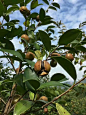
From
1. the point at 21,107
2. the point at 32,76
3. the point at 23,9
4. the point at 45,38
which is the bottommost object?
the point at 21,107

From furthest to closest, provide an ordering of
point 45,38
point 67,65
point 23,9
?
point 23,9, point 45,38, point 67,65

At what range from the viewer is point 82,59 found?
5.27ft

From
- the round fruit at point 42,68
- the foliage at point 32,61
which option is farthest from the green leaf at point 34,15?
the round fruit at point 42,68

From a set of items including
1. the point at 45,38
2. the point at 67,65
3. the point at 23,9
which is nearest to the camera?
the point at 67,65

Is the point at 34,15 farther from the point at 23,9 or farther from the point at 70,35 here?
the point at 70,35

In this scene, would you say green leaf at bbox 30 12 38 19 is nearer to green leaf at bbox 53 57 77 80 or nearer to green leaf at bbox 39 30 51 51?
green leaf at bbox 39 30 51 51

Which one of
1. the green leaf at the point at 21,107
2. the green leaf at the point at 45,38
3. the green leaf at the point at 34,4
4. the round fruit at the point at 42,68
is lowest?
the green leaf at the point at 21,107

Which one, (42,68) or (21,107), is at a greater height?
(42,68)

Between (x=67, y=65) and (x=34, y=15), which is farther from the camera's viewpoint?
(x=34, y=15)

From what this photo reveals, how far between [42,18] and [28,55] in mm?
394

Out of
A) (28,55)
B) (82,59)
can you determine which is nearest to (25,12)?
(28,55)

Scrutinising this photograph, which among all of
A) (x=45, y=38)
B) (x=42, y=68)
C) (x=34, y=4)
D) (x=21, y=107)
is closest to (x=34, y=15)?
(x=34, y=4)

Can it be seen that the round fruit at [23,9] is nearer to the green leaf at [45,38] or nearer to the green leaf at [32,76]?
the green leaf at [45,38]

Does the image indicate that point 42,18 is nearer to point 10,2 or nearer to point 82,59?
point 10,2
